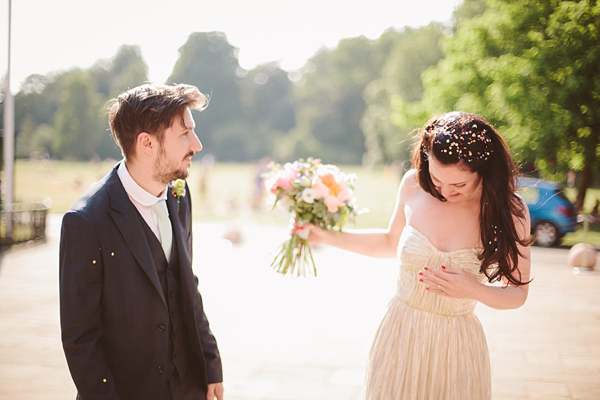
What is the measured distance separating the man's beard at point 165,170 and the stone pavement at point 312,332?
2.70 m

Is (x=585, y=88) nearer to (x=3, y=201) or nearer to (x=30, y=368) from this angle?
(x=30, y=368)

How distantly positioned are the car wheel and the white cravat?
5580 mm

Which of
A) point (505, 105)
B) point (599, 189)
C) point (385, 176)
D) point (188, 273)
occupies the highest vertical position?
point (505, 105)

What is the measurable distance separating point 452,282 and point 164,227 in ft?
3.94

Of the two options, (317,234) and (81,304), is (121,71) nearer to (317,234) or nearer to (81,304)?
(317,234)

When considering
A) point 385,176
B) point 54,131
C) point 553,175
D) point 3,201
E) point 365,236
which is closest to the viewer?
point 365,236

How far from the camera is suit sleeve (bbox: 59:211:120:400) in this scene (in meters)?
1.99

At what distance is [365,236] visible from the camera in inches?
111

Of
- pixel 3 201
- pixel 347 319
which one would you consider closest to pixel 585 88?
pixel 347 319

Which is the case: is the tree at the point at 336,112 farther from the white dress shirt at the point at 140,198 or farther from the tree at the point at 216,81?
the white dress shirt at the point at 140,198

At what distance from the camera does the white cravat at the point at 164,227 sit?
2.27m

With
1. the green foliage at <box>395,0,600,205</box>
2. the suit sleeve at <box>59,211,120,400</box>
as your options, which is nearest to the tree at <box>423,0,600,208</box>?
the green foliage at <box>395,0,600,205</box>

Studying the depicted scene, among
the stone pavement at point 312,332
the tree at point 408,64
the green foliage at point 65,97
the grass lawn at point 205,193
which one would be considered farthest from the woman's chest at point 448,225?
the grass lawn at point 205,193

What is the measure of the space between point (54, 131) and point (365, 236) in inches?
720
